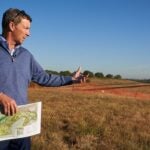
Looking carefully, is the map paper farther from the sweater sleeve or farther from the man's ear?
the man's ear

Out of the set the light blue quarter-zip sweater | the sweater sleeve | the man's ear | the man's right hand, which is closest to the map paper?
the man's right hand

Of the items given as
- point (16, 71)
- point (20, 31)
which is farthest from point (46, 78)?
point (20, 31)

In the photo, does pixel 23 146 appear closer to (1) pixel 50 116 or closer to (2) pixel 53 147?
(2) pixel 53 147

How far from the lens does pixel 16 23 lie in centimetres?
452

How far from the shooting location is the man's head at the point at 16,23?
14.8 feet

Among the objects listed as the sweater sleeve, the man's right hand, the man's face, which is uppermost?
the man's face

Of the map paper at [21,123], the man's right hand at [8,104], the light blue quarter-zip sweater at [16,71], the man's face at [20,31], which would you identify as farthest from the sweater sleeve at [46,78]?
the man's right hand at [8,104]

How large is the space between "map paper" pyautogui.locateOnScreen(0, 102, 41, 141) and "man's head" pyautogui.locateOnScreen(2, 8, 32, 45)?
26.2 inches

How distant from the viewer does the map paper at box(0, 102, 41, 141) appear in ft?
14.0

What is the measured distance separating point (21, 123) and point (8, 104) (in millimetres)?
255

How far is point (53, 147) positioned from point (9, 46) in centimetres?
393

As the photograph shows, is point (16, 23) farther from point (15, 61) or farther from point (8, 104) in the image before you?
point (8, 104)

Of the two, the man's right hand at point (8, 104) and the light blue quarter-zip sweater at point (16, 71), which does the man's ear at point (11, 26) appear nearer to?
the light blue quarter-zip sweater at point (16, 71)

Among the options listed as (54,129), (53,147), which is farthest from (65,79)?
(54,129)
